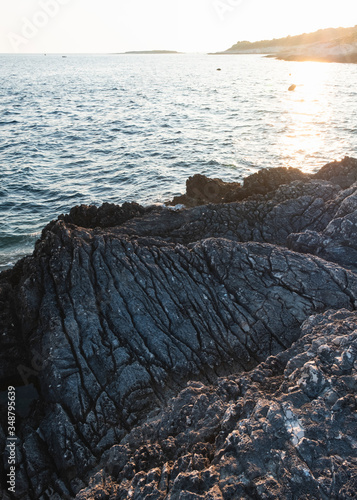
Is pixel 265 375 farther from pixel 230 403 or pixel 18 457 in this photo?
pixel 18 457

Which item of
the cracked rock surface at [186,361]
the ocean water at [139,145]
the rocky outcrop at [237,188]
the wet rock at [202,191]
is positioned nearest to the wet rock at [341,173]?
the rocky outcrop at [237,188]

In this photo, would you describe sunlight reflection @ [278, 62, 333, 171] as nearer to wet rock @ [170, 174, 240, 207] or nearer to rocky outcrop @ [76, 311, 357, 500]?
wet rock @ [170, 174, 240, 207]

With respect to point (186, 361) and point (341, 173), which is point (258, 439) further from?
point (341, 173)

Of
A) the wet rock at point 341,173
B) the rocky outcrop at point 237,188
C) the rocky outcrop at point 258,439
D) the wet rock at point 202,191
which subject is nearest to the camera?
the rocky outcrop at point 258,439

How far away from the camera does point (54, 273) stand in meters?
8.38

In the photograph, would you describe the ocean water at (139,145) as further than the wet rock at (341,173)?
Yes

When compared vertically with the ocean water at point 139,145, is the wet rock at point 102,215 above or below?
below

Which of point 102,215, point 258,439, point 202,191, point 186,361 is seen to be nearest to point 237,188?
point 202,191

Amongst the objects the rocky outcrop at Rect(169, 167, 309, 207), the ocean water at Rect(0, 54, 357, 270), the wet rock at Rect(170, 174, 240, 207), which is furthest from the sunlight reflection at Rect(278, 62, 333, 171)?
the wet rock at Rect(170, 174, 240, 207)

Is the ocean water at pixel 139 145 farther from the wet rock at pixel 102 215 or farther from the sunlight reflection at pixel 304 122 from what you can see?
the wet rock at pixel 102 215

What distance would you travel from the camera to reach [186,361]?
7109 millimetres

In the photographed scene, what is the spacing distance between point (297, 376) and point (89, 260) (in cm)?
552

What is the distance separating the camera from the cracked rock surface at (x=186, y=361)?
4.49m

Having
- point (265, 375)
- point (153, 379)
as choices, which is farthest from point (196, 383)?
point (265, 375)
